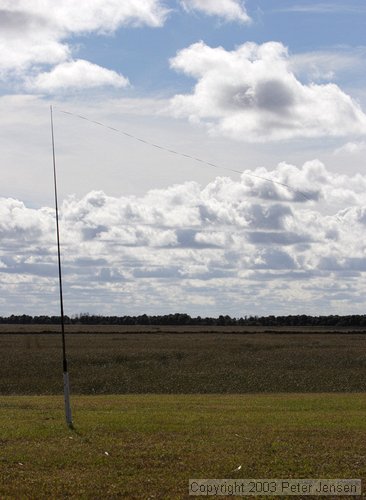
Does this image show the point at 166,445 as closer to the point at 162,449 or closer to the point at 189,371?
the point at 162,449

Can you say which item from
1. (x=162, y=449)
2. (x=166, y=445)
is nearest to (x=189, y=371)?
(x=166, y=445)

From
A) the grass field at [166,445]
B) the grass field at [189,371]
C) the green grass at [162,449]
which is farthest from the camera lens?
the grass field at [189,371]

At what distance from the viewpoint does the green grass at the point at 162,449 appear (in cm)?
1396

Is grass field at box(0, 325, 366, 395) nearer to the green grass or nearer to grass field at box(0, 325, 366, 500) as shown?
grass field at box(0, 325, 366, 500)

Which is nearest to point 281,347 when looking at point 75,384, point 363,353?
point 363,353

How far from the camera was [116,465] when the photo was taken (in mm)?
15375

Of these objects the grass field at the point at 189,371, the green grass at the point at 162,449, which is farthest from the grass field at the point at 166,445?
the grass field at the point at 189,371

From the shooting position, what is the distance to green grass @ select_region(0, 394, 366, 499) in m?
14.0

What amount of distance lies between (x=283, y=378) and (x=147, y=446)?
39969mm

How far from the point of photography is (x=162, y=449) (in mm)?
17047

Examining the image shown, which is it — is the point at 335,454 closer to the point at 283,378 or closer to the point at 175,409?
the point at 175,409

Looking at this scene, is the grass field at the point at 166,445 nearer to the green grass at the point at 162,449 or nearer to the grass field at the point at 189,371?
the green grass at the point at 162,449

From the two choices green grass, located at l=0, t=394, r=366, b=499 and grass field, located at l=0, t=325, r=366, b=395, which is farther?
grass field, located at l=0, t=325, r=366, b=395

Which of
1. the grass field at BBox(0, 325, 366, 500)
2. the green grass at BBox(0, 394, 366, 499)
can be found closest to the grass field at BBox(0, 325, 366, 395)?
the grass field at BBox(0, 325, 366, 500)
